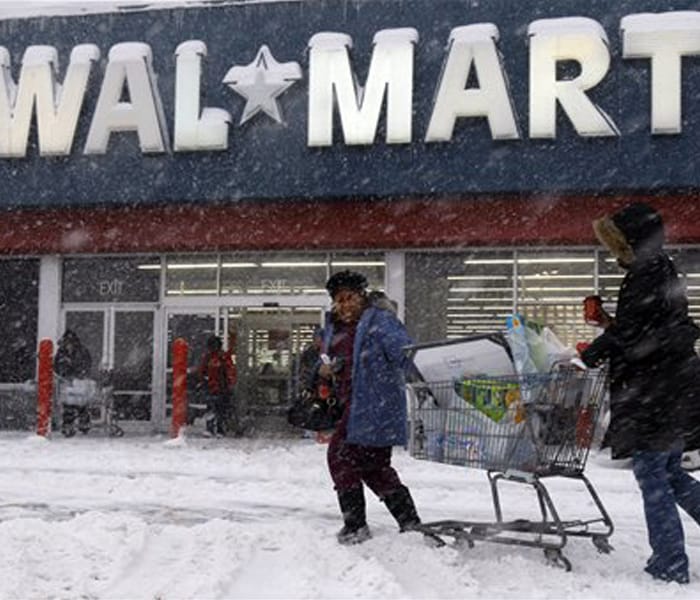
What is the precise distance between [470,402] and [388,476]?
88cm

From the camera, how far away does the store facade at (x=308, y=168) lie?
48.5ft

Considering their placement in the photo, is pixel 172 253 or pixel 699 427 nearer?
pixel 699 427

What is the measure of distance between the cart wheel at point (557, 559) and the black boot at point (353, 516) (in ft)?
3.93

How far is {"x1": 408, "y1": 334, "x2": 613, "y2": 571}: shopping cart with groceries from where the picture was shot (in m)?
5.50

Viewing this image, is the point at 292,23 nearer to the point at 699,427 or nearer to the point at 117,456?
the point at 117,456

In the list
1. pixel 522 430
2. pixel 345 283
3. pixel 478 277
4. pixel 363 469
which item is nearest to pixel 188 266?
pixel 478 277

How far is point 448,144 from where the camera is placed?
15.1 m

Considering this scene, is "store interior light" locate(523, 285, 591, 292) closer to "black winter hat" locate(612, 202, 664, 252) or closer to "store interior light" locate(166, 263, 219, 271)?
"store interior light" locate(166, 263, 219, 271)

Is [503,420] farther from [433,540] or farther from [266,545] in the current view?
[266,545]

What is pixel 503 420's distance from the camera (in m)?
5.59

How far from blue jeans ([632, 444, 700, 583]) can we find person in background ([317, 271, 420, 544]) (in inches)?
57.7

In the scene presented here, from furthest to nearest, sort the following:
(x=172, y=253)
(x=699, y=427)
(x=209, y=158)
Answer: (x=172, y=253) → (x=209, y=158) → (x=699, y=427)

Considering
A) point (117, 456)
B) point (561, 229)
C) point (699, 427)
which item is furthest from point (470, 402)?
point (561, 229)

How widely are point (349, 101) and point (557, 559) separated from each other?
35.8 feet
